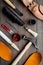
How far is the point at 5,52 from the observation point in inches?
51.3

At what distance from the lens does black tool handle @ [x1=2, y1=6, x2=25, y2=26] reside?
4.33 ft

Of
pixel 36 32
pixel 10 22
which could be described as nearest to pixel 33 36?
pixel 36 32

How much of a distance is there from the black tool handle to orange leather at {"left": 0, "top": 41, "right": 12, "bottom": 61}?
0.15 metres

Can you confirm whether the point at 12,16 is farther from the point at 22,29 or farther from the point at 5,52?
the point at 5,52

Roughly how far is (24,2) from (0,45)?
Result: 0.28 m

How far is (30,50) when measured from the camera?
4.31 ft

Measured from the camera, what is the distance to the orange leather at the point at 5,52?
1291 mm

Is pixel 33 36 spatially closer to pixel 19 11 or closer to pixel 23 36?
pixel 23 36

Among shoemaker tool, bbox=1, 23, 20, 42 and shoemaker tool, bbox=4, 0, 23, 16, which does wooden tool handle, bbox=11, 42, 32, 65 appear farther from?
shoemaker tool, bbox=4, 0, 23, 16

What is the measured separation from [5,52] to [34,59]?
6.5 inches

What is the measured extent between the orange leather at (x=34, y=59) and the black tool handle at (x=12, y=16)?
0.19 meters

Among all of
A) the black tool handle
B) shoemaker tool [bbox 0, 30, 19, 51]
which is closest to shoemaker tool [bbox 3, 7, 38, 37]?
the black tool handle

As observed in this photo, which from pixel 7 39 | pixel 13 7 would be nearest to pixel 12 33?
pixel 7 39

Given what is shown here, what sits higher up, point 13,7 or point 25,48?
point 13,7
